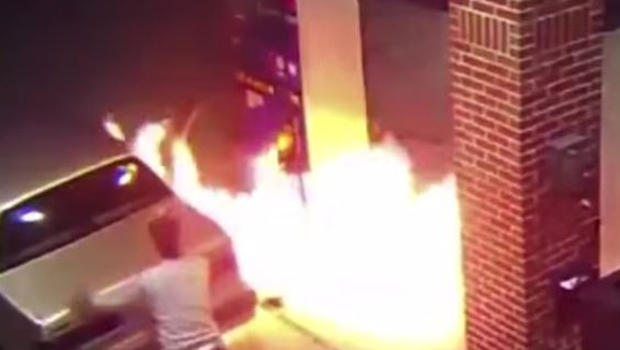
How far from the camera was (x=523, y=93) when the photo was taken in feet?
24.5

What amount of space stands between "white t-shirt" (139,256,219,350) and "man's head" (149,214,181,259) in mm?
65

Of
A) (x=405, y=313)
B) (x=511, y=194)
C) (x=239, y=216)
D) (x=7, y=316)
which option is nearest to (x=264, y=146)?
(x=239, y=216)

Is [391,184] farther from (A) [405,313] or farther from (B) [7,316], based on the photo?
(B) [7,316]

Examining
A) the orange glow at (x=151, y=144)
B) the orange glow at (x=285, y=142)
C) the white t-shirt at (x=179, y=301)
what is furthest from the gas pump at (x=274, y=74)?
the white t-shirt at (x=179, y=301)

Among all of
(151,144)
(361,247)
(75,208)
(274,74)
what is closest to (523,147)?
(361,247)

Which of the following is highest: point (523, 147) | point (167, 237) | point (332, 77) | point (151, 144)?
point (523, 147)

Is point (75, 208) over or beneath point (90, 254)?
over

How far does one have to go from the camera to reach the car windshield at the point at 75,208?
954cm

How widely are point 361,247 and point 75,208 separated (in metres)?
2.23

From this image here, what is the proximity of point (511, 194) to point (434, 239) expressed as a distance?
204 cm

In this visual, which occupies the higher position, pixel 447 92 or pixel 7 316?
pixel 447 92

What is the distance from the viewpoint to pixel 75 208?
975cm

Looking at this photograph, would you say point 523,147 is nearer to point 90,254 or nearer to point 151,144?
point 90,254

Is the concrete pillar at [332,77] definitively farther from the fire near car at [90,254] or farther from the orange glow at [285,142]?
the fire near car at [90,254]
